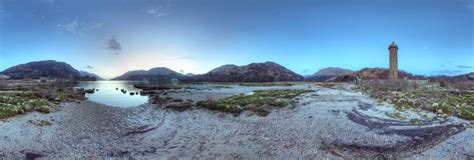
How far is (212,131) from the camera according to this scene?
2058 centimetres

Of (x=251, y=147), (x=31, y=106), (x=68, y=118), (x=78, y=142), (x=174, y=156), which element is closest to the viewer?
(x=174, y=156)

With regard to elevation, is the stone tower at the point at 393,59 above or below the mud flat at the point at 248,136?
above

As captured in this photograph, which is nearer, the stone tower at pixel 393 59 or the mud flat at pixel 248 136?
the mud flat at pixel 248 136

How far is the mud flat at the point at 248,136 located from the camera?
48.9ft

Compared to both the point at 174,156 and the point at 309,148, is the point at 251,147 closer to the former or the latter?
the point at 309,148

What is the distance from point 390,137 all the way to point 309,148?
17.7ft

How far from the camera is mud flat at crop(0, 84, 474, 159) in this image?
14898 mm

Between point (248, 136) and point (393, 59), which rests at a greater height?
point (393, 59)

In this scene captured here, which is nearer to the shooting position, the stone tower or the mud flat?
the mud flat

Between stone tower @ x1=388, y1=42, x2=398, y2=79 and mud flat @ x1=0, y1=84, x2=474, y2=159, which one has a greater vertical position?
stone tower @ x1=388, y1=42, x2=398, y2=79

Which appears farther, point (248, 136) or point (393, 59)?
point (393, 59)

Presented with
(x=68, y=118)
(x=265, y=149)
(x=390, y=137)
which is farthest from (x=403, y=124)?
(x=68, y=118)

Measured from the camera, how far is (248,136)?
18.6m

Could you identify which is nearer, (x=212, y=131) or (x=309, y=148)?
(x=309, y=148)
